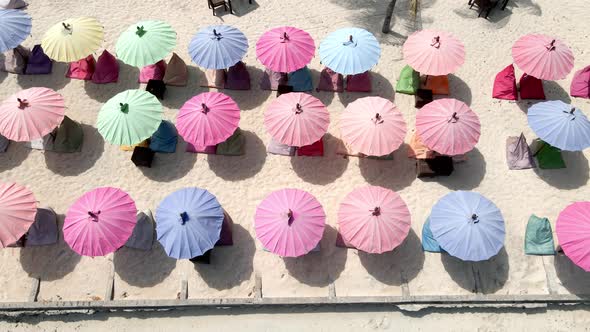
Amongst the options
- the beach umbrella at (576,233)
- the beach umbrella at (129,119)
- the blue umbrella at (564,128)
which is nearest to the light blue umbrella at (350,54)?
the blue umbrella at (564,128)

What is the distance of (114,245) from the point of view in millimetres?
10641

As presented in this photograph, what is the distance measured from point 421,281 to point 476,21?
36.6 ft

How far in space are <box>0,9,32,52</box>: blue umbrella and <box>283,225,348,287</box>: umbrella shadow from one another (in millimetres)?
A: 11277

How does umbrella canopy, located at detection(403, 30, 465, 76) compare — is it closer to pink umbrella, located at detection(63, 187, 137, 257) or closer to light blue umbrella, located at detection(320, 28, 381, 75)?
light blue umbrella, located at detection(320, 28, 381, 75)

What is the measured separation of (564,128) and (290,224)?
27.6 ft

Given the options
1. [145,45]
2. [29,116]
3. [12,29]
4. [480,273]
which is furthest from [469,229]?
[12,29]

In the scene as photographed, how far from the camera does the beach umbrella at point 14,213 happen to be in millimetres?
10641

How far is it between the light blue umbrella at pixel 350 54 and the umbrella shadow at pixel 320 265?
5459 millimetres

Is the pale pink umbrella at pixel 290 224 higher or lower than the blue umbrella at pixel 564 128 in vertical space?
lower

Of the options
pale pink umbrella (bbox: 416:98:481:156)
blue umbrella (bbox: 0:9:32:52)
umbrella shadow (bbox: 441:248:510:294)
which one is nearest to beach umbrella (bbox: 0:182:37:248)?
blue umbrella (bbox: 0:9:32:52)

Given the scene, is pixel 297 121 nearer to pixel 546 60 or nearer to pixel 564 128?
pixel 564 128

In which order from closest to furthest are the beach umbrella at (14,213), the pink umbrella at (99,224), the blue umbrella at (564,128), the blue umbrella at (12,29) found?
the pink umbrella at (99,224), the beach umbrella at (14,213), the blue umbrella at (564,128), the blue umbrella at (12,29)

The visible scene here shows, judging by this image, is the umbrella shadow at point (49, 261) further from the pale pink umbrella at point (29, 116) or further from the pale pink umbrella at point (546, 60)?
the pale pink umbrella at point (546, 60)

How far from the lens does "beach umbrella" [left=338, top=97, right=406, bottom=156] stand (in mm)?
12000
